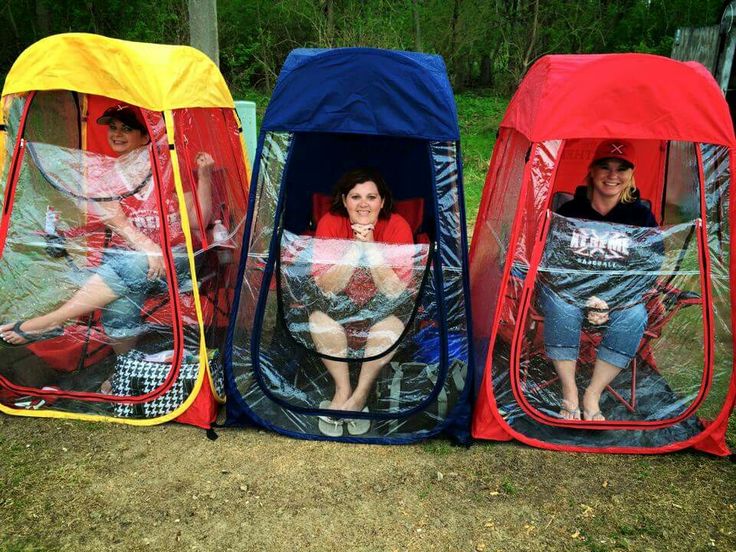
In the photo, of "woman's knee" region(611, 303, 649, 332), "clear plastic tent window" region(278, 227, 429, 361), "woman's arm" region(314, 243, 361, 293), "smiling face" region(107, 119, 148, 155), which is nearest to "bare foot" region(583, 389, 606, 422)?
"woman's knee" region(611, 303, 649, 332)

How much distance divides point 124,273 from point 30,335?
537mm

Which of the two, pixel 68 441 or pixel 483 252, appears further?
pixel 483 252

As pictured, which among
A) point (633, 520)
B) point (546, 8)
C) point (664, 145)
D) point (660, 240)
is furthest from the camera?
point (546, 8)

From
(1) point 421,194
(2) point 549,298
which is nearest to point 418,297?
(2) point 549,298

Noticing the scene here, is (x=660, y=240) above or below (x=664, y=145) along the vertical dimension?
below

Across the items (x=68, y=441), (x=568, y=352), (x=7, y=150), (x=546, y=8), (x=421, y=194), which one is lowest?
(x=68, y=441)

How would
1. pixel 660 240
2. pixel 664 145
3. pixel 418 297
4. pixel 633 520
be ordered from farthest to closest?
pixel 664 145 → pixel 418 297 → pixel 660 240 → pixel 633 520

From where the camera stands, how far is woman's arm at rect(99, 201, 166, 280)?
256cm

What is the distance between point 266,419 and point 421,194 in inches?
58.6

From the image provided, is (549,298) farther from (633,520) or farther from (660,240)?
(633,520)

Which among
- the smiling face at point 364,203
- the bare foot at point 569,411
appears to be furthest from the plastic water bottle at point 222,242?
the bare foot at point 569,411

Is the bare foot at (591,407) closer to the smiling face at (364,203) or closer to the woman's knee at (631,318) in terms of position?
the woman's knee at (631,318)

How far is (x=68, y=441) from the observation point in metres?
2.49

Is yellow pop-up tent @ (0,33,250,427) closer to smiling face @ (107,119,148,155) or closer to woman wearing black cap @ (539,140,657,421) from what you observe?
smiling face @ (107,119,148,155)
